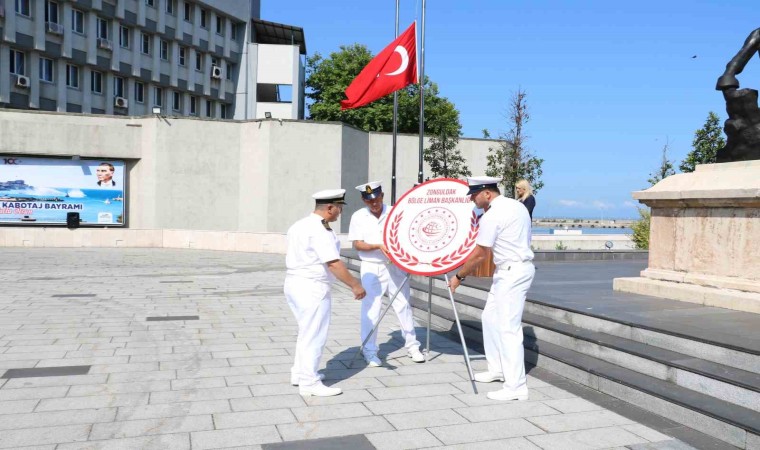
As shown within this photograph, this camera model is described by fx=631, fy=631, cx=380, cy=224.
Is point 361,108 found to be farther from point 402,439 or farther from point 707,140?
point 402,439

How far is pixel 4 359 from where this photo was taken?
6.91 metres

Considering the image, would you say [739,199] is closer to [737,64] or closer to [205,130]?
[737,64]

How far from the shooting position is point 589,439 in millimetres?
4730

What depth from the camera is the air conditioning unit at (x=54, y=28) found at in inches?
1373

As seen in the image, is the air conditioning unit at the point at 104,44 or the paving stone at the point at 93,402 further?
the air conditioning unit at the point at 104,44

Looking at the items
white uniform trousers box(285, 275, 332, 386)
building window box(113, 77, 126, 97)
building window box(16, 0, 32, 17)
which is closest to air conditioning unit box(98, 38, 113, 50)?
building window box(113, 77, 126, 97)

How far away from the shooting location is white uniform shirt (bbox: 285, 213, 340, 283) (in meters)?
5.70

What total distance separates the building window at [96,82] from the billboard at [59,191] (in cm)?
1527

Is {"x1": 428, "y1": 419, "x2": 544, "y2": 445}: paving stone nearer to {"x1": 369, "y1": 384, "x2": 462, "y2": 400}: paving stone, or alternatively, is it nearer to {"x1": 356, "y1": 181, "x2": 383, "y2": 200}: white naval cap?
{"x1": 369, "y1": 384, "x2": 462, "y2": 400}: paving stone

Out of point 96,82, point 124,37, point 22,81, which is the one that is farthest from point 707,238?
point 124,37

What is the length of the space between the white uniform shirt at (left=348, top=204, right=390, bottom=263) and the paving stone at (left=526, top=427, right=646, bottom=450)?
2937 millimetres

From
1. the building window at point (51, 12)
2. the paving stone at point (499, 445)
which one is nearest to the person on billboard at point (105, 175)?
A: the building window at point (51, 12)

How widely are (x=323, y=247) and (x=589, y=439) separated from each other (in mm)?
2693

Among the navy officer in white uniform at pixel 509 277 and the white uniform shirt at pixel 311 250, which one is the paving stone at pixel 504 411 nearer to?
the navy officer in white uniform at pixel 509 277
